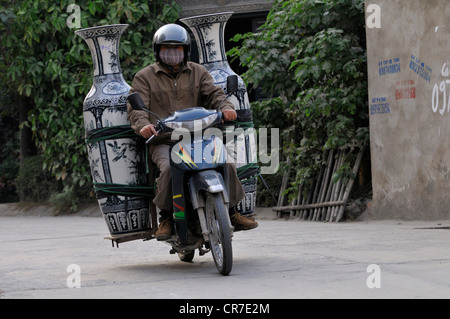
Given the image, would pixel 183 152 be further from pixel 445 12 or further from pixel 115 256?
pixel 445 12

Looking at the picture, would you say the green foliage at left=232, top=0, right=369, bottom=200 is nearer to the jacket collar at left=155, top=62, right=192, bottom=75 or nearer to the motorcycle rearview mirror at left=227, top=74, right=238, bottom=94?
the jacket collar at left=155, top=62, right=192, bottom=75

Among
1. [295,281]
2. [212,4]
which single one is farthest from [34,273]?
[212,4]

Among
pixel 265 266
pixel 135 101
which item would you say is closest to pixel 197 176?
pixel 135 101

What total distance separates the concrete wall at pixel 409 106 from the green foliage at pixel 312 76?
526 mm

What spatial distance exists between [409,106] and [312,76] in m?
2.00

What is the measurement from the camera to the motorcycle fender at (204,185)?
18.6 ft

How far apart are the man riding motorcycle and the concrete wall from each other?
12.0 feet

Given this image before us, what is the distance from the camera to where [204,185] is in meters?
5.75

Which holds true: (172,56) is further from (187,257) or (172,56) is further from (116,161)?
(187,257)

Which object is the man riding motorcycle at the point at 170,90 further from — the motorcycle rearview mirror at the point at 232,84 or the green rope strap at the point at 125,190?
the green rope strap at the point at 125,190

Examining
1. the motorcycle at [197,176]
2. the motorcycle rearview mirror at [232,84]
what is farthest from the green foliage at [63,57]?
the motorcycle at [197,176]
